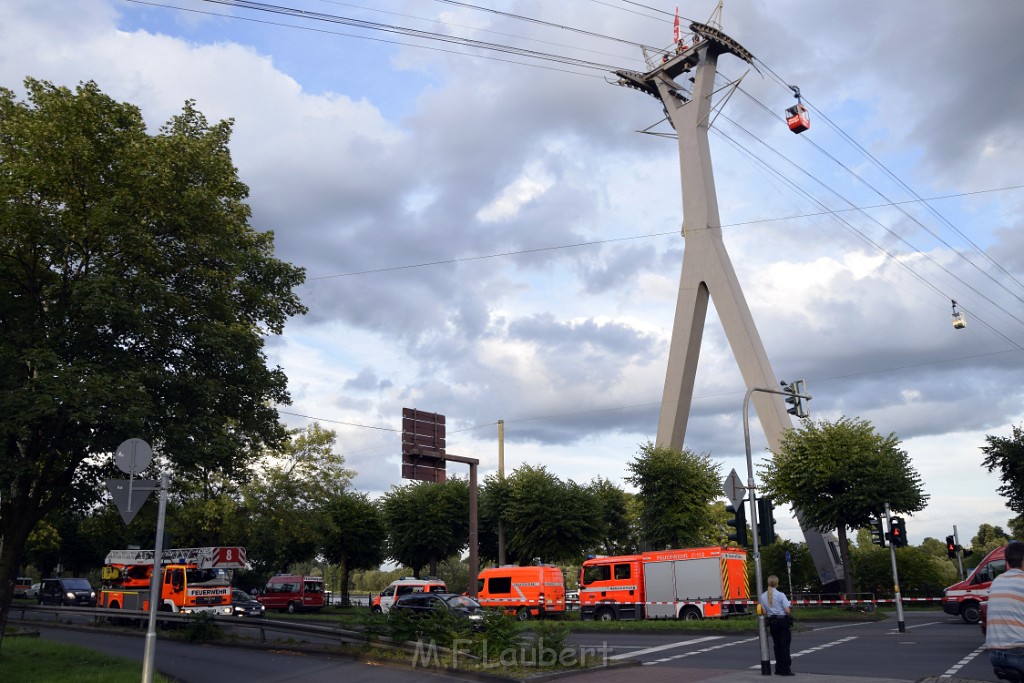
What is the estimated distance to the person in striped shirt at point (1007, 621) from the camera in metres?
6.97

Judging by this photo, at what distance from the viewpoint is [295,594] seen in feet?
152

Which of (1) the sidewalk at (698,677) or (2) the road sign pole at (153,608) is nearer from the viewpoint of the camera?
(2) the road sign pole at (153,608)

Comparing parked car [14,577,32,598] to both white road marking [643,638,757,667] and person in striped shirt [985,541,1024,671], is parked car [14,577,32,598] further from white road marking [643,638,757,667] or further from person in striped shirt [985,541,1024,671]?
person in striped shirt [985,541,1024,671]

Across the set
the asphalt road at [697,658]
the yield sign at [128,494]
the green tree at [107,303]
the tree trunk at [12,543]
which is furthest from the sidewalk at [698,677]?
the tree trunk at [12,543]

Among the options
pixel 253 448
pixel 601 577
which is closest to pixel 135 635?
pixel 253 448

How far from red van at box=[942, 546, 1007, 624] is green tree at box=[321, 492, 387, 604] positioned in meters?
36.4

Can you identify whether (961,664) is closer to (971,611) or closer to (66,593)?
(971,611)

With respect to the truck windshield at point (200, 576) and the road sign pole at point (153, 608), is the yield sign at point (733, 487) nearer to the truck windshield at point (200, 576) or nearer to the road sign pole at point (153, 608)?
the road sign pole at point (153, 608)

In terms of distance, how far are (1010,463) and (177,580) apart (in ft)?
106

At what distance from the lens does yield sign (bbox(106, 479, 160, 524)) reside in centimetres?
1184

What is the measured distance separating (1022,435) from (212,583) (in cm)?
3169

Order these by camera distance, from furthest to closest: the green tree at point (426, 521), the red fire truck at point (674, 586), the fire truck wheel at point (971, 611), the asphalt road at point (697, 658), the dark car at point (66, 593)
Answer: the green tree at point (426, 521), the dark car at point (66, 593), the red fire truck at point (674, 586), the fire truck wheel at point (971, 611), the asphalt road at point (697, 658)

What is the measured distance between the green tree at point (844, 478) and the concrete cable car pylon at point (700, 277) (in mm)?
3123

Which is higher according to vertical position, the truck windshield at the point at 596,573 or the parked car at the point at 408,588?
the truck windshield at the point at 596,573
